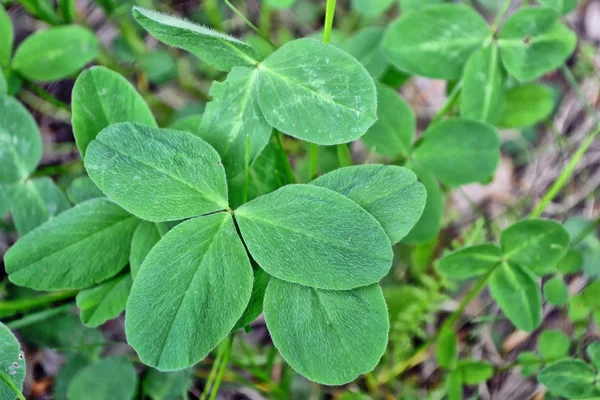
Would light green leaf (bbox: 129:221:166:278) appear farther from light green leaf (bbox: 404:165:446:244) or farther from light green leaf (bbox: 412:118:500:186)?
light green leaf (bbox: 412:118:500:186)

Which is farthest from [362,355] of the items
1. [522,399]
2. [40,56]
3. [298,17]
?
[298,17]

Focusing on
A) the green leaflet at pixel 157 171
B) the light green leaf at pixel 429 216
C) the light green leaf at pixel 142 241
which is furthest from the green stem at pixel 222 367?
the light green leaf at pixel 429 216

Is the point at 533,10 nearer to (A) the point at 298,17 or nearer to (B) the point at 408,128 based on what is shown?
(B) the point at 408,128

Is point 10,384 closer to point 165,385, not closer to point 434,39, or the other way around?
point 165,385

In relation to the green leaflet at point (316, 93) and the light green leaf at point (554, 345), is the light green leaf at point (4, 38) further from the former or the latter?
the light green leaf at point (554, 345)

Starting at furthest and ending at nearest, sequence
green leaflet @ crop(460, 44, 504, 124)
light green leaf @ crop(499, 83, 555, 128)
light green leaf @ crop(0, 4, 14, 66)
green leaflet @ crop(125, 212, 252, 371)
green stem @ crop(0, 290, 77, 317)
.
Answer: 1. light green leaf @ crop(499, 83, 555, 128)
2. light green leaf @ crop(0, 4, 14, 66)
3. green leaflet @ crop(460, 44, 504, 124)
4. green stem @ crop(0, 290, 77, 317)
5. green leaflet @ crop(125, 212, 252, 371)

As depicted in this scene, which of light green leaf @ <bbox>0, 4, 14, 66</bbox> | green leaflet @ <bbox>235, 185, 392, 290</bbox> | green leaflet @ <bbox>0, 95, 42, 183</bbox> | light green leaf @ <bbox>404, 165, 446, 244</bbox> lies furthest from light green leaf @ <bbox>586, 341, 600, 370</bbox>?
light green leaf @ <bbox>0, 4, 14, 66</bbox>

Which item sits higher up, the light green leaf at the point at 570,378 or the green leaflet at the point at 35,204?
the green leaflet at the point at 35,204
